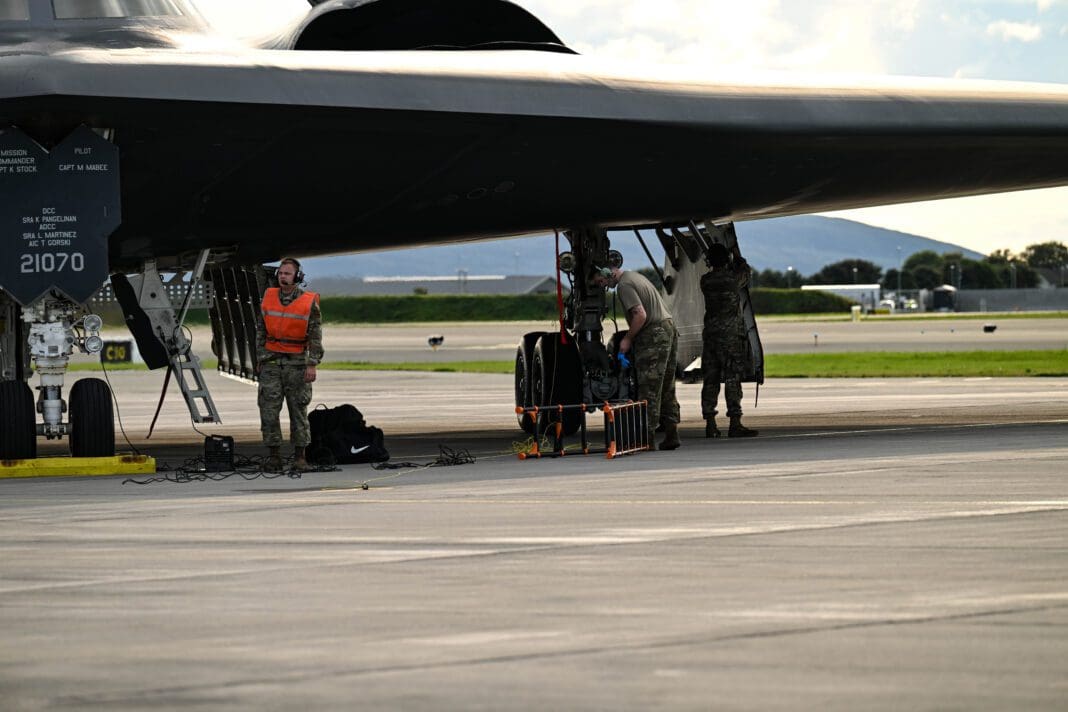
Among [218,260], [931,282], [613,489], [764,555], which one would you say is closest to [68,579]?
[764,555]

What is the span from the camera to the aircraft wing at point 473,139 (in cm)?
1194

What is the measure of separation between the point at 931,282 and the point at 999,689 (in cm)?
19515

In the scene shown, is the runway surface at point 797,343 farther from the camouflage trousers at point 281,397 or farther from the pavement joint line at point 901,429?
the camouflage trousers at point 281,397

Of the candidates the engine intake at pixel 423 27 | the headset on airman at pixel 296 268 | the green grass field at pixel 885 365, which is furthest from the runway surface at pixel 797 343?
the headset on airman at pixel 296 268

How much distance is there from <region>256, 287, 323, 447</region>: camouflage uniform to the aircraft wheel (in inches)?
125

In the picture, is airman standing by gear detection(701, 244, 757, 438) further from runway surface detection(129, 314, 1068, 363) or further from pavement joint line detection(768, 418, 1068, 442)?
runway surface detection(129, 314, 1068, 363)

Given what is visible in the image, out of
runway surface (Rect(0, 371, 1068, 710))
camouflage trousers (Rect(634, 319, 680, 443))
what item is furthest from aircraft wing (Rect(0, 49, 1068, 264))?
runway surface (Rect(0, 371, 1068, 710))

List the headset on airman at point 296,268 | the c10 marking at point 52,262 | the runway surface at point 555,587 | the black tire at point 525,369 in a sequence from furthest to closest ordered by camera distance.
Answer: the black tire at point 525,369 < the headset on airman at point 296,268 < the c10 marking at point 52,262 < the runway surface at point 555,587

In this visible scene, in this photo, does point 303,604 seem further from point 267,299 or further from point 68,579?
point 267,299

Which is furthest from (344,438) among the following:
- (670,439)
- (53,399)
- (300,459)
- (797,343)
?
(797,343)

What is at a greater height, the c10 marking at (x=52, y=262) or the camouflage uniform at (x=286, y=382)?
the c10 marking at (x=52, y=262)

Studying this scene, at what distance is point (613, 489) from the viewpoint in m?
10.6

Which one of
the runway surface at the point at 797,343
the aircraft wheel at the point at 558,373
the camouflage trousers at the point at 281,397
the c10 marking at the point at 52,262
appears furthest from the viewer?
the runway surface at the point at 797,343

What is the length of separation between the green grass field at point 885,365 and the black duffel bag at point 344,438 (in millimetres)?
18304
